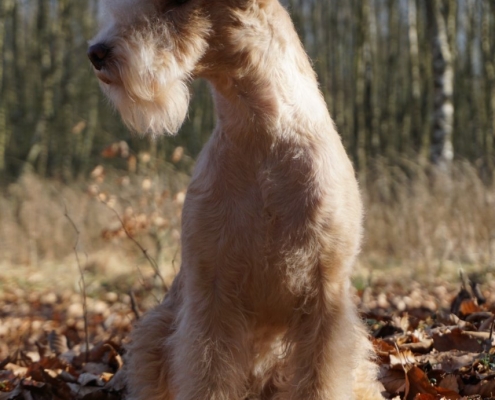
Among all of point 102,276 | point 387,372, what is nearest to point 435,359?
point 387,372

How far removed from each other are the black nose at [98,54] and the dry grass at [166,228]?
378 cm

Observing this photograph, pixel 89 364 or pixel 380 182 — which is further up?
pixel 89 364

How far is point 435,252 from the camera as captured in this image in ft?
29.0

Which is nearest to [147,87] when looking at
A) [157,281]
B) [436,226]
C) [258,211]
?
[258,211]

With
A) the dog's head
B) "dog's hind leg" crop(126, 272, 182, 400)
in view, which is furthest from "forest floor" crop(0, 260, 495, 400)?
the dog's head

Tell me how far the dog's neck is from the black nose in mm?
458

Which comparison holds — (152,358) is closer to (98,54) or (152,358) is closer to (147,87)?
(147,87)

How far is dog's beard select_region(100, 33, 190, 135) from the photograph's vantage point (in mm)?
2373

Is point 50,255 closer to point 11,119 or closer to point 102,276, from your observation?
point 102,276

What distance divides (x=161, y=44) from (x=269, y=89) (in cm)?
49

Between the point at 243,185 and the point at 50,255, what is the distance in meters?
9.52

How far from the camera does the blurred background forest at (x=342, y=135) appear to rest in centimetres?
877

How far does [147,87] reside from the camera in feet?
8.20

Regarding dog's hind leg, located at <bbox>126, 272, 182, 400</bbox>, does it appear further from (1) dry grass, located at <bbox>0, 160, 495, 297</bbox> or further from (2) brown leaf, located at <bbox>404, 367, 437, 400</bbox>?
(1) dry grass, located at <bbox>0, 160, 495, 297</bbox>
